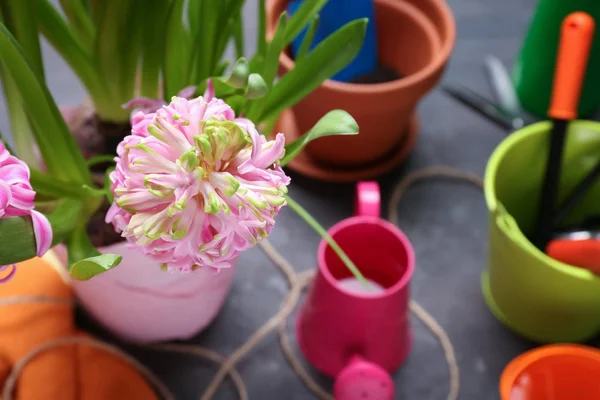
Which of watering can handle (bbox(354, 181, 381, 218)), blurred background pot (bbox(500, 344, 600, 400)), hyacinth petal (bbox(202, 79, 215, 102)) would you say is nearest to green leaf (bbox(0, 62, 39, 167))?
hyacinth petal (bbox(202, 79, 215, 102))

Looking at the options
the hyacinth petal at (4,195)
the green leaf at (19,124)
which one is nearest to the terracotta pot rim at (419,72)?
the green leaf at (19,124)

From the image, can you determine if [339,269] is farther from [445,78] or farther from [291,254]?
[445,78]

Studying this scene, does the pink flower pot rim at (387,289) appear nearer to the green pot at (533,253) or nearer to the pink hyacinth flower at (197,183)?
the green pot at (533,253)

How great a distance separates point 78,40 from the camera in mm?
478

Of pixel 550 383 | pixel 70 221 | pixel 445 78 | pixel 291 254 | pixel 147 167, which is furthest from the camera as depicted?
pixel 445 78

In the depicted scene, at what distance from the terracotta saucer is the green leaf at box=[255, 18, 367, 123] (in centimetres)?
23

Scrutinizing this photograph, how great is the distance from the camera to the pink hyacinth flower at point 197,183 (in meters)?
0.31

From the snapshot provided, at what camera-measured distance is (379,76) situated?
0.70m

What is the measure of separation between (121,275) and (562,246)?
13.1 inches

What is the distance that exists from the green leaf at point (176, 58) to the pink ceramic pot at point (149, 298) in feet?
0.37

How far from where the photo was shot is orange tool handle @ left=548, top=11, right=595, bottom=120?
555 mm

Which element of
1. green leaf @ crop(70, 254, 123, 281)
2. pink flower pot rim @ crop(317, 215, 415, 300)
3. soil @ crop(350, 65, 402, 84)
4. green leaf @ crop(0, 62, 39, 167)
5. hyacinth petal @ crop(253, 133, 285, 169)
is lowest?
pink flower pot rim @ crop(317, 215, 415, 300)

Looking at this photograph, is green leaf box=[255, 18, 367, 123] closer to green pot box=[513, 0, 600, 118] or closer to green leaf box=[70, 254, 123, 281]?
green leaf box=[70, 254, 123, 281]

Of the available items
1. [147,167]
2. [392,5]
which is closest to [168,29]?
[147,167]
